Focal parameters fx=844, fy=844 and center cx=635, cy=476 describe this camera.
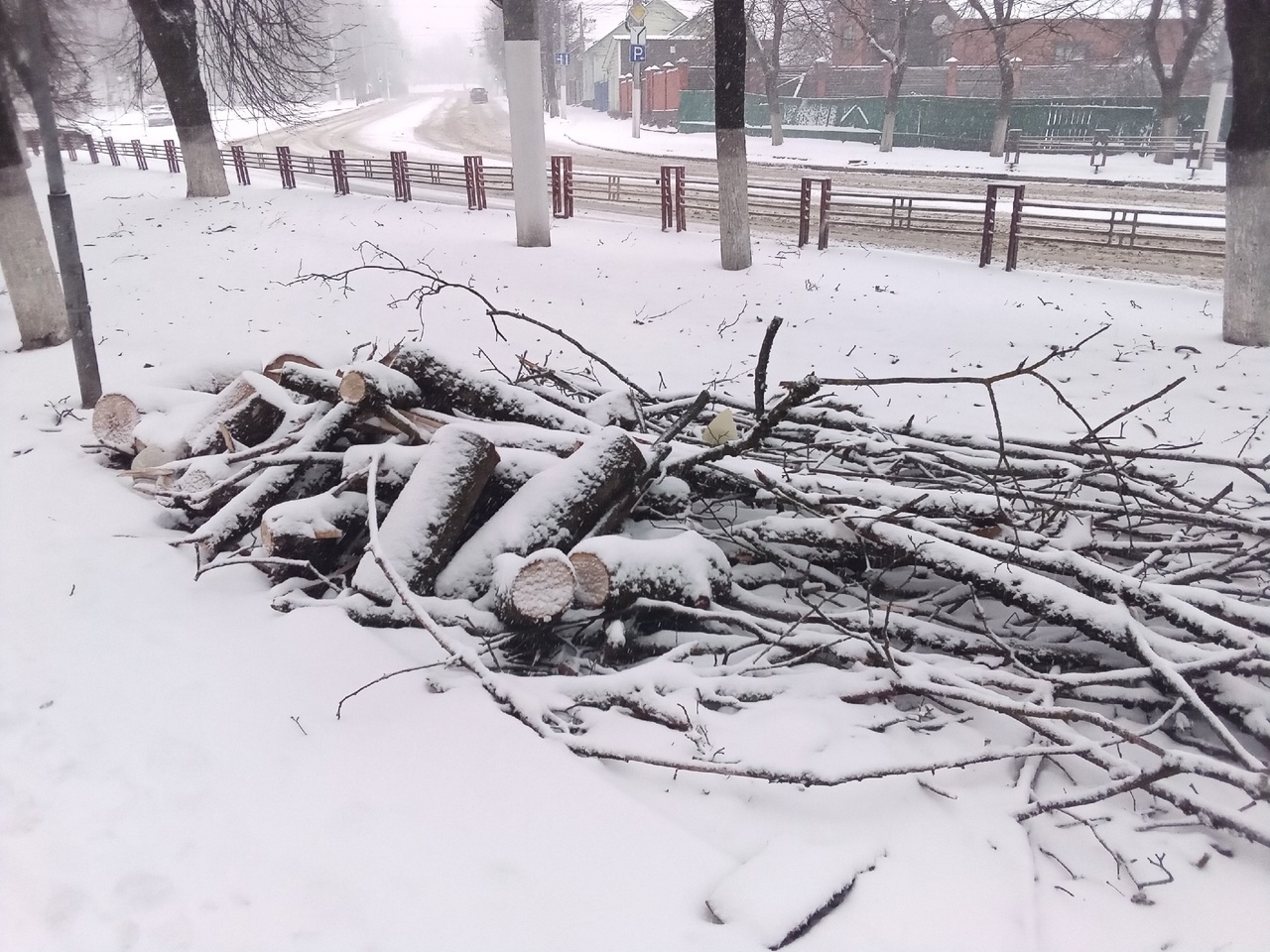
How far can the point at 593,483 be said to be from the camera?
3.49 m

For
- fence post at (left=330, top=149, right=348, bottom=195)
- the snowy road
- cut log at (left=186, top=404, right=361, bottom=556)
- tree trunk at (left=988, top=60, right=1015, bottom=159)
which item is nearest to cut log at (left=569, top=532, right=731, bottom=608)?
cut log at (left=186, top=404, right=361, bottom=556)

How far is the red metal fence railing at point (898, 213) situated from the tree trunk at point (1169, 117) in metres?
9.15

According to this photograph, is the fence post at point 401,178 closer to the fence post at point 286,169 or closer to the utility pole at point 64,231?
the fence post at point 286,169

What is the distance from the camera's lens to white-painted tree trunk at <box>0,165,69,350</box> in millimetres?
8023

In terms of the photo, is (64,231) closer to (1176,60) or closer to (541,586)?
(541,586)

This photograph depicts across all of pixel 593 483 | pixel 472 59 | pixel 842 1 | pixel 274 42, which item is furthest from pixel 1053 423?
pixel 472 59

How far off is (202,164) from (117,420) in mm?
13692

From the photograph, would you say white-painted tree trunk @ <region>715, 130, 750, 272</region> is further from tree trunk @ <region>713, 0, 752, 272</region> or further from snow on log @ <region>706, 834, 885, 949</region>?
snow on log @ <region>706, 834, 885, 949</region>

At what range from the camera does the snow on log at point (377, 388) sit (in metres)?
3.83

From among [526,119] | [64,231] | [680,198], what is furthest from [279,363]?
[680,198]

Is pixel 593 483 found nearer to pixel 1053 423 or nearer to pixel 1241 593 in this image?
pixel 1241 593

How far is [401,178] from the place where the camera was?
16.8m

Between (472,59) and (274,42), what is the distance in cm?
14492

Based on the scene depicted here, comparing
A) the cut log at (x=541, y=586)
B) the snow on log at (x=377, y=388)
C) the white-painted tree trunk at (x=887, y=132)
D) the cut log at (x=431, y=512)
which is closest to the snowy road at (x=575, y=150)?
the white-painted tree trunk at (x=887, y=132)
